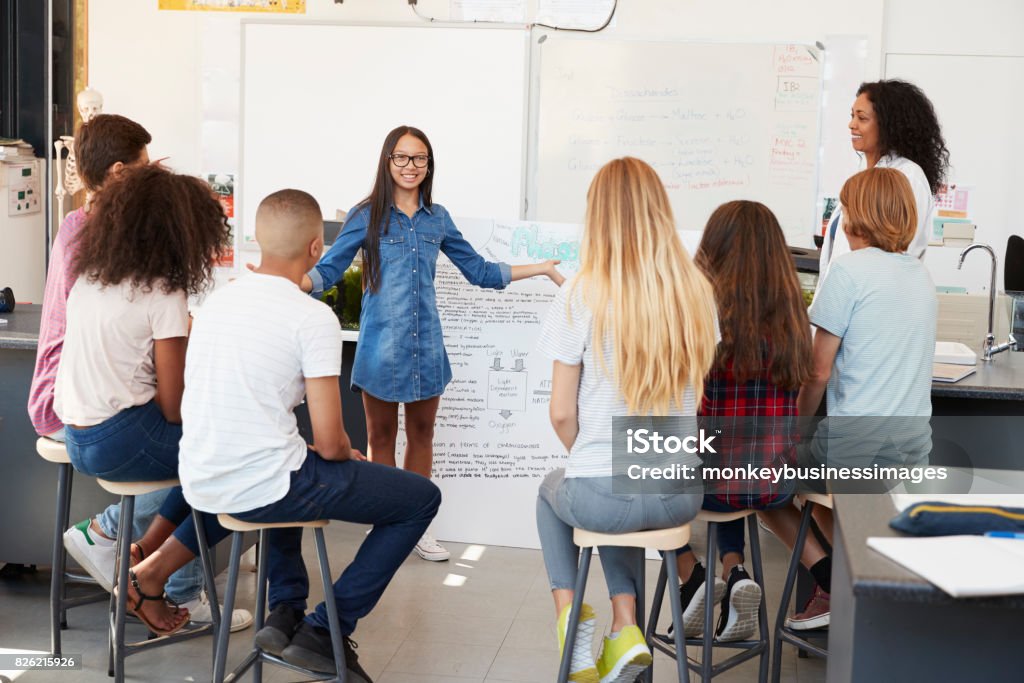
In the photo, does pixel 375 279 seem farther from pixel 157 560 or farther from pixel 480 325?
pixel 157 560

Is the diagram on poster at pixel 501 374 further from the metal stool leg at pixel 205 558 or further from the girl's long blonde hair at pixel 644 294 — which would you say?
the girl's long blonde hair at pixel 644 294

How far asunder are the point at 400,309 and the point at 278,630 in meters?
1.28

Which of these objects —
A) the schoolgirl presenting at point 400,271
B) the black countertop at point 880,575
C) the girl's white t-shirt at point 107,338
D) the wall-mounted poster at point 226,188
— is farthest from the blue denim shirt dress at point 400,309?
the wall-mounted poster at point 226,188

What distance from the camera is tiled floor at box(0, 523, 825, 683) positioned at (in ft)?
9.52

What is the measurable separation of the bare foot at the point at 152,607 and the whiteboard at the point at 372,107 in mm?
3250

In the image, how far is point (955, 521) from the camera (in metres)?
1.54

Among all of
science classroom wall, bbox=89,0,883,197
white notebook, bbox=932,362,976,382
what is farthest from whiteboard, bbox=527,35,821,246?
white notebook, bbox=932,362,976,382

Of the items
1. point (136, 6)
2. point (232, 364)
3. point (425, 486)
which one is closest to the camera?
point (232, 364)

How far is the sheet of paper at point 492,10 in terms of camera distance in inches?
220

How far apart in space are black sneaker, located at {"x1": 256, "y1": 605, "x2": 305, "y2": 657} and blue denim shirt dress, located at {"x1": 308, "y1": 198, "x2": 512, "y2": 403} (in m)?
1.07

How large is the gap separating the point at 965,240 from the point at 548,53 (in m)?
2.33

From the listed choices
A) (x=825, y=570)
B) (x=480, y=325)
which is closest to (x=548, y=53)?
(x=480, y=325)

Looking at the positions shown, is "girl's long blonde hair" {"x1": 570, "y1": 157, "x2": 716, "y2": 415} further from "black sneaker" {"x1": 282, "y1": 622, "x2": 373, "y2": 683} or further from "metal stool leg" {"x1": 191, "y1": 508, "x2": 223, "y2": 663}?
"metal stool leg" {"x1": 191, "y1": 508, "x2": 223, "y2": 663}

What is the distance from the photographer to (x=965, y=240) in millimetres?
5461
